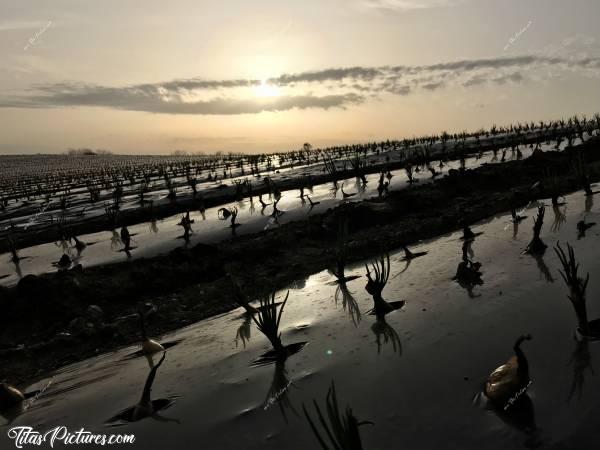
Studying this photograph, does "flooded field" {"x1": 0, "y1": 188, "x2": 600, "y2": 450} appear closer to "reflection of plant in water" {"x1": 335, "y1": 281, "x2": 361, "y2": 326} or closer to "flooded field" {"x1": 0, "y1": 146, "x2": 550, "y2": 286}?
"reflection of plant in water" {"x1": 335, "y1": 281, "x2": 361, "y2": 326}

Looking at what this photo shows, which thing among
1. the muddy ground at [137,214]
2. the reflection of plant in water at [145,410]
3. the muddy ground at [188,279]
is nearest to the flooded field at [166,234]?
the muddy ground at [137,214]

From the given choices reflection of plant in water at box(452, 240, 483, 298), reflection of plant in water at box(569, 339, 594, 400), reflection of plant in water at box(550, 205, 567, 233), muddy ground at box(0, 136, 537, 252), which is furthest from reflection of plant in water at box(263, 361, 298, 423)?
muddy ground at box(0, 136, 537, 252)

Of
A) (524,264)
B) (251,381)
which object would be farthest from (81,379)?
(524,264)

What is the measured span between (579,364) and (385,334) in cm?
180

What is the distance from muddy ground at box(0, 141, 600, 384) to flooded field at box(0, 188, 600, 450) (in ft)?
2.17

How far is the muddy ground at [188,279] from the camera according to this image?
6.62m

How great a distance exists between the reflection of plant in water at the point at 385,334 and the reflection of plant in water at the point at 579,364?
55.1 inches

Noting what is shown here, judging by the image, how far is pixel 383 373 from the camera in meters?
4.16

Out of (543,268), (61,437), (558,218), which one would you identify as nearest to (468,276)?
(543,268)

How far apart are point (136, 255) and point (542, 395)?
31.0 ft

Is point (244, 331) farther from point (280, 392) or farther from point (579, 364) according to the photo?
point (579, 364)

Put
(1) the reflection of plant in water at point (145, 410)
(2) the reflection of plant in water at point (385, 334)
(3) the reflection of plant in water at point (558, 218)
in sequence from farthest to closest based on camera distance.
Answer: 1. (3) the reflection of plant in water at point (558, 218)
2. (2) the reflection of plant in water at point (385, 334)
3. (1) the reflection of plant in water at point (145, 410)

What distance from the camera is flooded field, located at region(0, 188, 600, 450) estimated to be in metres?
3.25

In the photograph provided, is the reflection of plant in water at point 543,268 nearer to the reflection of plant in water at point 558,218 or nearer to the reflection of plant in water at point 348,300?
the reflection of plant in water at point 558,218
